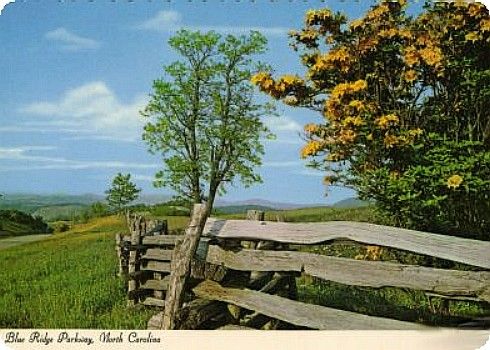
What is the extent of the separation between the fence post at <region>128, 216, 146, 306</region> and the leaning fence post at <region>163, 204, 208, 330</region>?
1.43ft

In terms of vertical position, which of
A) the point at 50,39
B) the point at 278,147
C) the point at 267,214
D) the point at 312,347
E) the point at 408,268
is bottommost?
the point at 312,347

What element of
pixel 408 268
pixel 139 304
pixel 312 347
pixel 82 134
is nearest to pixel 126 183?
pixel 82 134

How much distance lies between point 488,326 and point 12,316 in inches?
90.7

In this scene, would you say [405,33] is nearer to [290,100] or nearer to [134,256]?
[290,100]

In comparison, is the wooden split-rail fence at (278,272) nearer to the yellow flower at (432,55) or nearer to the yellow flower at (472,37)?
the yellow flower at (432,55)

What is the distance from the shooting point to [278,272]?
12.0ft

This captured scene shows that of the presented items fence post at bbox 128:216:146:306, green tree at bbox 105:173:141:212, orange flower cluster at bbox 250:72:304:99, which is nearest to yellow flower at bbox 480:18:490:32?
orange flower cluster at bbox 250:72:304:99

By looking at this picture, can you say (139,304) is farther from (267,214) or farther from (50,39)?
(50,39)

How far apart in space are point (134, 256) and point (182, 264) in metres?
0.64

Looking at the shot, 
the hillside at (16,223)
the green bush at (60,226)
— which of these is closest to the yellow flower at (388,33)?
the green bush at (60,226)

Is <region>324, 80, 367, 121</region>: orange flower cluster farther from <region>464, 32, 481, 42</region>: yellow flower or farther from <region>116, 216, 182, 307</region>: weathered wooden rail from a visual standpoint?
<region>116, 216, 182, 307</region>: weathered wooden rail

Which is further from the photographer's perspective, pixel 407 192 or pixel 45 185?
pixel 45 185

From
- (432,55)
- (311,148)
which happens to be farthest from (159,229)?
(432,55)

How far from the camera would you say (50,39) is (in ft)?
12.2
